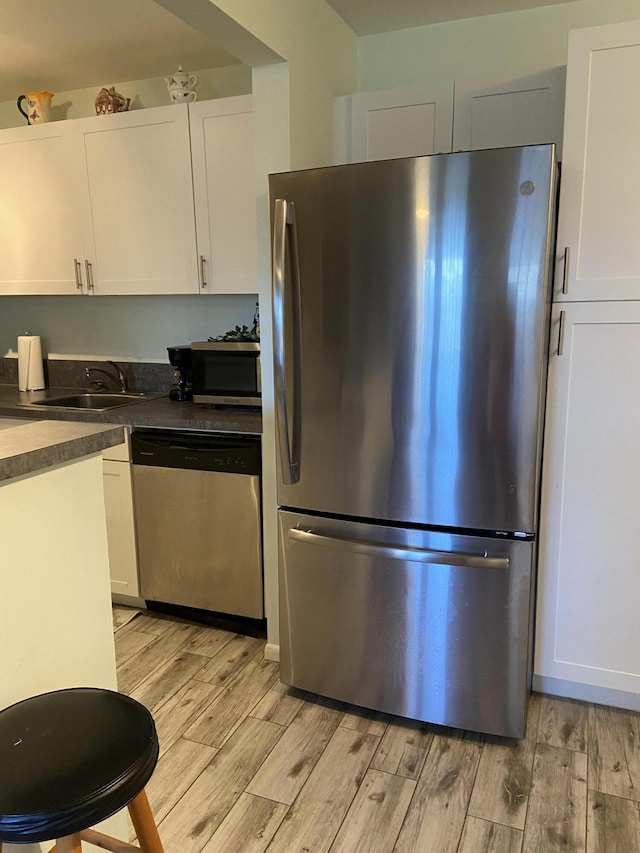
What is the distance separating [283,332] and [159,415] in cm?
87

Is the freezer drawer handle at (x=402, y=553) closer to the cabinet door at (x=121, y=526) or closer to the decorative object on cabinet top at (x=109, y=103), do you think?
the cabinet door at (x=121, y=526)

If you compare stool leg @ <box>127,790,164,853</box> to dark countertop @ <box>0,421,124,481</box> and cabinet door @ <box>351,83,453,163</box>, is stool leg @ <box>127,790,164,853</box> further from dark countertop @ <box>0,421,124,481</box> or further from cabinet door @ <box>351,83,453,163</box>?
cabinet door @ <box>351,83,453,163</box>

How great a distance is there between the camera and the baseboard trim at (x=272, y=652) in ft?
8.26

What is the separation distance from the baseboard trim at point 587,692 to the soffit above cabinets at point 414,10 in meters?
2.44

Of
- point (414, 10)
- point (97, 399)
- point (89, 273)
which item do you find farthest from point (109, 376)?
point (414, 10)

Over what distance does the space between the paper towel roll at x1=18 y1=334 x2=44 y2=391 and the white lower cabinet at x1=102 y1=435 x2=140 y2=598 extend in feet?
3.20

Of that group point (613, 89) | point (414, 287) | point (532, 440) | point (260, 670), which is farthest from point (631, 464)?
point (260, 670)

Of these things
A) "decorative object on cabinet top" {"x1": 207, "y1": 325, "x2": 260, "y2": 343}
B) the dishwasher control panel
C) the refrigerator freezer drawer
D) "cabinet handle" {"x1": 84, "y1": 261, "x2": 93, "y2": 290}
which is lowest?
the refrigerator freezer drawer

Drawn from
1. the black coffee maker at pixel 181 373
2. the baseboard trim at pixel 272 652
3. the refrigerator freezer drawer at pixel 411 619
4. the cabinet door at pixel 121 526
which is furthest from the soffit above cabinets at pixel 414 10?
the baseboard trim at pixel 272 652

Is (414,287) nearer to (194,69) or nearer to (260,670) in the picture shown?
(260,670)

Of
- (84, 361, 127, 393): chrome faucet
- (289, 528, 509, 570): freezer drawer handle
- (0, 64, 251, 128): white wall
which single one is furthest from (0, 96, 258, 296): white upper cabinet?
(289, 528, 509, 570): freezer drawer handle

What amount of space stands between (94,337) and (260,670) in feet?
6.60

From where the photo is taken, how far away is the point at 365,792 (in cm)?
186

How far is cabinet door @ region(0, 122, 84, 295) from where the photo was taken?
2.98 meters
